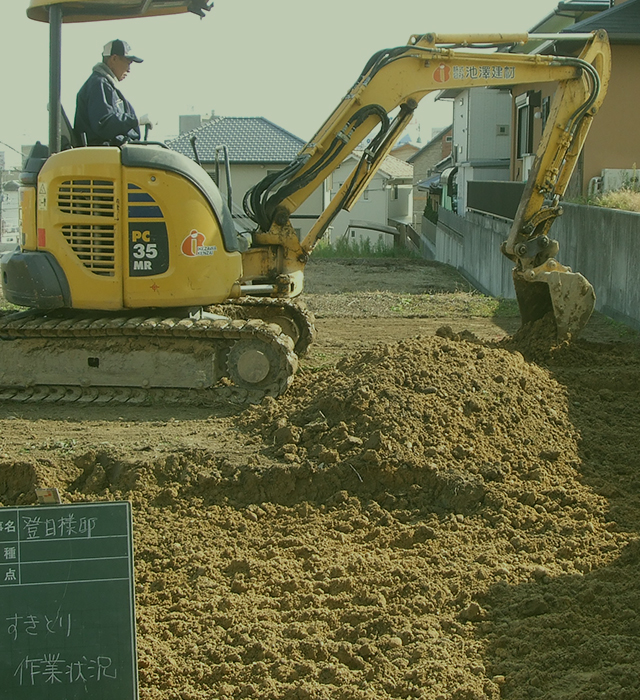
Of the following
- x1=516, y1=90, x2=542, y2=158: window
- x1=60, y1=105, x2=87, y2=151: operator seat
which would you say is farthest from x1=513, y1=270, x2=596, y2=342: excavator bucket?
x1=516, y1=90, x2=542, y2=158: window

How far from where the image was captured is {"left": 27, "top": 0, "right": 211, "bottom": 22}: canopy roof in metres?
7.66

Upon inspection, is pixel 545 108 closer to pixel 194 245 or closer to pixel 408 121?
pixel 408 121

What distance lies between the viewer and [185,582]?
15.4 feet

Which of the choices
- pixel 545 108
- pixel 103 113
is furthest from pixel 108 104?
pixel 545 108

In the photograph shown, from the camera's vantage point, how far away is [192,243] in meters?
7.91

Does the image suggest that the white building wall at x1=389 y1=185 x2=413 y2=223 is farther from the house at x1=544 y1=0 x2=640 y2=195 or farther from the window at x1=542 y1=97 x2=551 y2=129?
the house at x1=544 y1=0 x2=640 y2=195

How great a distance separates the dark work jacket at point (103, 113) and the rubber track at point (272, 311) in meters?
2.16

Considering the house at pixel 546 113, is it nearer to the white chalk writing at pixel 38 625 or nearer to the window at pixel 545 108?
the window at pixel 545 108

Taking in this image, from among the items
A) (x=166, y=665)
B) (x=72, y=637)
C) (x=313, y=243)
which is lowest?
(x=166, y=665)

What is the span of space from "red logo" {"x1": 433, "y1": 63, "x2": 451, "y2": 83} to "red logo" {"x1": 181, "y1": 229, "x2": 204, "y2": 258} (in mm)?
2785

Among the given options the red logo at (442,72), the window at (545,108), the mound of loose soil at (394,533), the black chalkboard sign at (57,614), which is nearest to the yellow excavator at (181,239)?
the red logo at (442,72)

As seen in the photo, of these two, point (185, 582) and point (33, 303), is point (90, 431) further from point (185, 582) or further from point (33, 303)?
point (185, 582)

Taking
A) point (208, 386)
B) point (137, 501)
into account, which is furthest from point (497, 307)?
point (137, 501)

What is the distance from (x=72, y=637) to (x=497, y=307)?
11.3m
